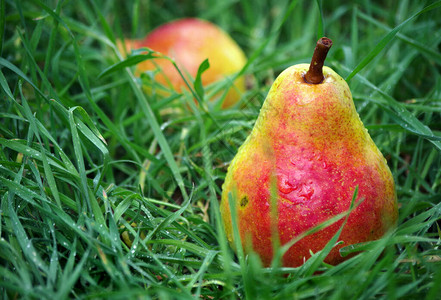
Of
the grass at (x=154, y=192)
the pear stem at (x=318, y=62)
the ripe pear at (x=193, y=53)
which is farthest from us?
the ripe pear at (x=193, y=53)

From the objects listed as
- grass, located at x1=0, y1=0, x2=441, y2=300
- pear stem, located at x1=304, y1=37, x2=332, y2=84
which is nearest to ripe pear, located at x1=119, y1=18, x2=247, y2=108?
grass, located at x1=0, y1=0, x2=441, y2=300

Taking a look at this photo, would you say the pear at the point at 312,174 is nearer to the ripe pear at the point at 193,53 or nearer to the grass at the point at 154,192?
the grass at the point at 154,192

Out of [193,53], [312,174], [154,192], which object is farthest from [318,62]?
[193,53]

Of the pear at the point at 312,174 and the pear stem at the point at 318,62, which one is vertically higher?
the pear stem at the point at 318,62

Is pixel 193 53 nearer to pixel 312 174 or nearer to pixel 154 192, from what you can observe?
pixel 154 192

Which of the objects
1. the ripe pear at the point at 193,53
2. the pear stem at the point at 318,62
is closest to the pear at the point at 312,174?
the pear stem at the point at 318,62

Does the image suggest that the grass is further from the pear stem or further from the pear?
the pear stem

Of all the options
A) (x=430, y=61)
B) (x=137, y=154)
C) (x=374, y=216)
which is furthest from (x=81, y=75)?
(x=430, y=61)

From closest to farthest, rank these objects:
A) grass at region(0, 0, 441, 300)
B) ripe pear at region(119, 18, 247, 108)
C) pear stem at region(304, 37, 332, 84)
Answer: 1. grass at region(0, 0, 441, 300)
2. pear stem at region(304, 37, 332, 84)
3. ripe pear at region(119, 18, 247, 108)
